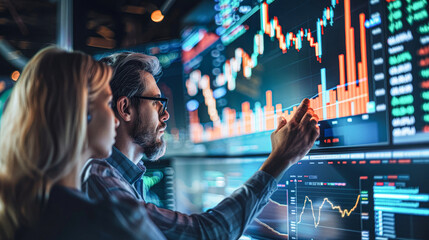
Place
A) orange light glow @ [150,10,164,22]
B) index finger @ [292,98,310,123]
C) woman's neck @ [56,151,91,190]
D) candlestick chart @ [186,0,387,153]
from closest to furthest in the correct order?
1. woman's neck @ [56,151,91,190]
2. candlestick chart @ [186,0,387,153]
3. index finger @ [292,98,310,123]
4. orange light glow @ [150,10,164,22]

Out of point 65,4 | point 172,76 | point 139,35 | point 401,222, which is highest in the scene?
point 65,4

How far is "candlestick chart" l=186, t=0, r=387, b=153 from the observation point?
3.78 ft

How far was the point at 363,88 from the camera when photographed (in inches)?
44.6

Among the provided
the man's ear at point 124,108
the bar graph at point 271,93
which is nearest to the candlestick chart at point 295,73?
the bar graph at point 271,93

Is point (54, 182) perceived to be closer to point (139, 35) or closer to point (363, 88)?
point (363, 88)

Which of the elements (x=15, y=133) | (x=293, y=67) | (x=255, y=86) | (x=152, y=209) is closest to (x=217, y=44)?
(x=255, y=86)

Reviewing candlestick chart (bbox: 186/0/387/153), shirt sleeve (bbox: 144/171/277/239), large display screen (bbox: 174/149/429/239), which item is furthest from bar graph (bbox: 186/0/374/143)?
shirt sleeve (bbox: 144/171/277/239)

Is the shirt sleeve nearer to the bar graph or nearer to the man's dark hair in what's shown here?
the bar graph

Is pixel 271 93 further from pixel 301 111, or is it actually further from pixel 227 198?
pixel 227 198

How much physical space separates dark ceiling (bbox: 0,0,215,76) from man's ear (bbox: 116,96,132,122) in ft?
4.12

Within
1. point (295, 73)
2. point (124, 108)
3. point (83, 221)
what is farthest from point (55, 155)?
point (295, 73)

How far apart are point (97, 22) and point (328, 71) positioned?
2232 mm

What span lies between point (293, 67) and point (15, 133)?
1016 millimetres

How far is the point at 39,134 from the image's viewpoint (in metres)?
0.86
